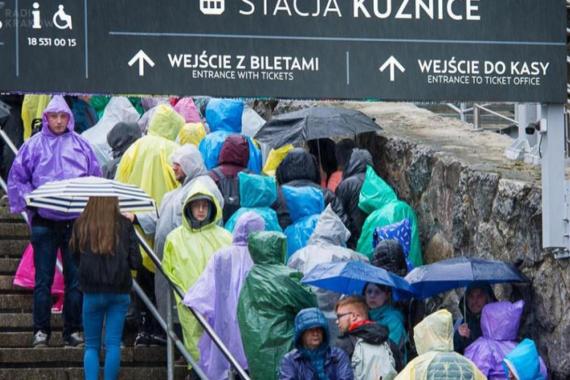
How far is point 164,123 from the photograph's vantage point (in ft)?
72.0

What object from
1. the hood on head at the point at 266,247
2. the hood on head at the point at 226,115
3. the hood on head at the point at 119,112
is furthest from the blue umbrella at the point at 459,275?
the hood on head at the point at 119,112

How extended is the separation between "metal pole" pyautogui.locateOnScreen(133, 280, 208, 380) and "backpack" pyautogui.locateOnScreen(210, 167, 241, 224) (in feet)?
4.51

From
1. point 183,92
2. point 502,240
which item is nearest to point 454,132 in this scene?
point 502,240

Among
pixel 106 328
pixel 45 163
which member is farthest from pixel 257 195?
pixel 106 328

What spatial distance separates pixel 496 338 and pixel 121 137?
5.61 m

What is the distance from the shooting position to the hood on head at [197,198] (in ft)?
60.5

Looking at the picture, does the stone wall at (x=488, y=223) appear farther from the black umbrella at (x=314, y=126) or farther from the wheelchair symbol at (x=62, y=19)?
the wheelchair symbol at (x=62, y=19)

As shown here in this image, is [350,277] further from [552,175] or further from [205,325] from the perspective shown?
[552,175]

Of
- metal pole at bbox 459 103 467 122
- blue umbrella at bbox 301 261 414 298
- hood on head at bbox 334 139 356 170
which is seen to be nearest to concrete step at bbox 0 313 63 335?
blue umbrella at bbox 301 261 414 298

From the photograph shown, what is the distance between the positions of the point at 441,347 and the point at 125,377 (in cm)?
385

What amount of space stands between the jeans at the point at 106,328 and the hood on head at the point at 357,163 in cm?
359

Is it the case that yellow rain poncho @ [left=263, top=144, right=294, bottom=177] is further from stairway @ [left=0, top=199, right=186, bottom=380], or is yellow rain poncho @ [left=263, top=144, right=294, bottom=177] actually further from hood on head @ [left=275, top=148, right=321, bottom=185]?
stairway @ [left=0, top=199, right=186, bottom=380]

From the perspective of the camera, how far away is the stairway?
1811 cm

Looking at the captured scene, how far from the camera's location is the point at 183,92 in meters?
16.7
